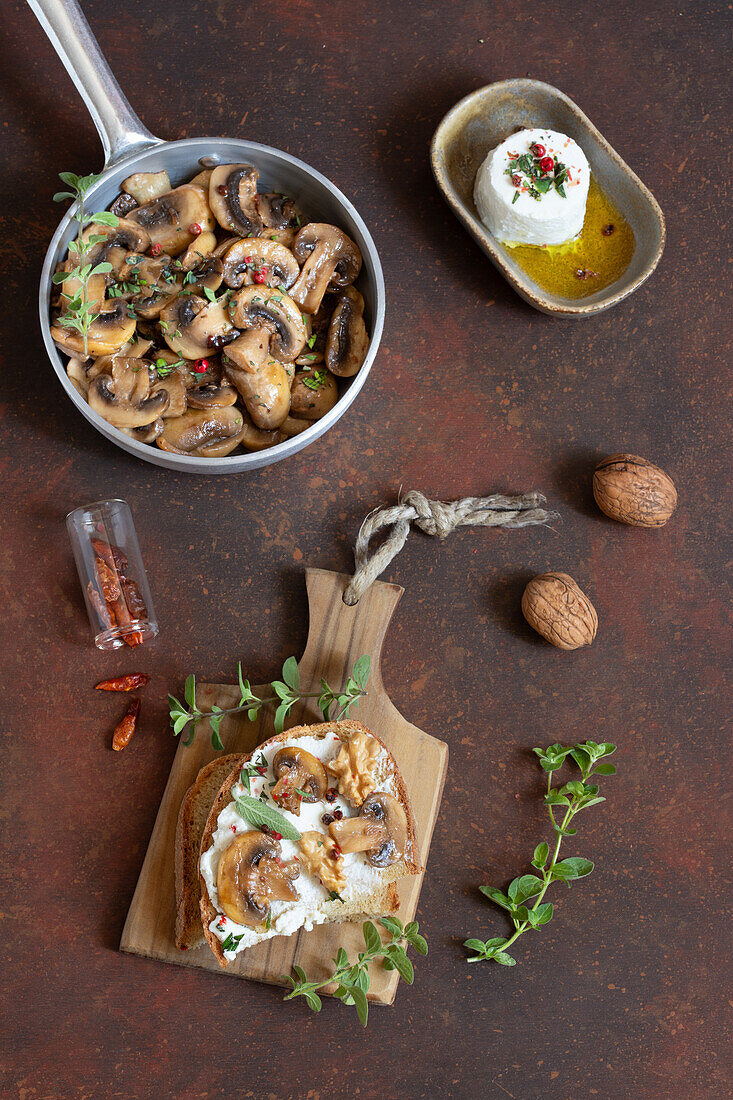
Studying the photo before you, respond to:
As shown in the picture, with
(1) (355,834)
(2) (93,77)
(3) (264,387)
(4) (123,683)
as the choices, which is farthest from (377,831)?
(2) (93,77)

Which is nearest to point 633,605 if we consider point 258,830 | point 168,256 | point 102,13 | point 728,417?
point 728,417

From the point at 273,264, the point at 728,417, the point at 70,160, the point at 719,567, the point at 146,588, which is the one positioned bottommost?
the point at 719,567

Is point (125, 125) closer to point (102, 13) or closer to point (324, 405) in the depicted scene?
point (102, 13)

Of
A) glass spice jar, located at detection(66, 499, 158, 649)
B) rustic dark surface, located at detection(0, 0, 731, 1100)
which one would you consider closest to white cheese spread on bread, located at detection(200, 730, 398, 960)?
rustic dark surface, located at detection(0, 0, 731, 1100)

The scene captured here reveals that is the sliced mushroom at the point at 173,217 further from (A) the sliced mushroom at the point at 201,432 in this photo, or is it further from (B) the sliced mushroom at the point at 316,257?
(A) the sliced mushroom at the point at 201,432

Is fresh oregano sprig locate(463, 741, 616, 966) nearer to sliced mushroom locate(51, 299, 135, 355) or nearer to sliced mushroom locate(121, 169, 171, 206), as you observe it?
sliced mushroom locate(51, 299, 135, 355)

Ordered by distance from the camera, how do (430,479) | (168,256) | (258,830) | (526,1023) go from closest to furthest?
(258,830)
(168,256)
(526,1023)
(430,479)
